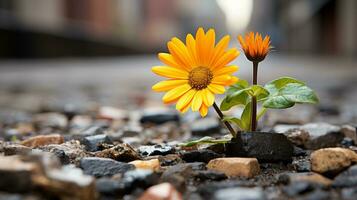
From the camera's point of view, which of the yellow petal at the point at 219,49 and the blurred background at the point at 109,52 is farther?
the blurred background at the point at 109,52

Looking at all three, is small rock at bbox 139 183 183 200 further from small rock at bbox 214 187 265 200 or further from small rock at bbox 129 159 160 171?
small rock at bbox 129 159 160 171

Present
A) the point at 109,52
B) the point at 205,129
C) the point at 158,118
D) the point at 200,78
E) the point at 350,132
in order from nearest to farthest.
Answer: the point at 200,78 → the point at 350,132 → the point at 205,129 → the point at 158,118 → the point at 109,52

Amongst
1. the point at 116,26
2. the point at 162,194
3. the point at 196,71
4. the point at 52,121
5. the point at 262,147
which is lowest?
the point at 162,194

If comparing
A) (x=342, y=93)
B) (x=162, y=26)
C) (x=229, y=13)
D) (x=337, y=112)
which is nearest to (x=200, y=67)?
(x=337, y=112)

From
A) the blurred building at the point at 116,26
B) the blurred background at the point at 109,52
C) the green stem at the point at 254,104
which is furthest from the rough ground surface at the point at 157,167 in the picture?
the blurred building at the point at 116,26

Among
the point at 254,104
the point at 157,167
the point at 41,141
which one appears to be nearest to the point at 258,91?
the point at 254,104

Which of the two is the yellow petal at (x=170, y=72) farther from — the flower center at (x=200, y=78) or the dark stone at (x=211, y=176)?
the dark stone at (x=211, y=176)

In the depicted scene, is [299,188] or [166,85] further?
[166,85]

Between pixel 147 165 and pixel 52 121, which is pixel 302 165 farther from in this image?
pixel 52 121
